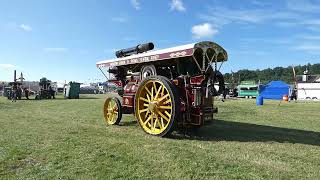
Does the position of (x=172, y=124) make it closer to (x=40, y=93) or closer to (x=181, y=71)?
(x=181, y=71)

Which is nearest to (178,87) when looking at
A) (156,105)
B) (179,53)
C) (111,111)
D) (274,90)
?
(156,105)

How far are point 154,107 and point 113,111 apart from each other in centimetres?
344

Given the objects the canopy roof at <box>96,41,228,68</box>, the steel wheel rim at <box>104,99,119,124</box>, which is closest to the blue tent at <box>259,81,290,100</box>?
the steel wheel rim at <box>104,99,119,124</box>

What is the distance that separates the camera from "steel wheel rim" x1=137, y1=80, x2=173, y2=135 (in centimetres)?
1119

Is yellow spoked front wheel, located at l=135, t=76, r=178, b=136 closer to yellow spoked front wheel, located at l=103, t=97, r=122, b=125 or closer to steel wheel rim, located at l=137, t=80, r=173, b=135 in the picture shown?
steel wheel rim, located at l=137, t=80, r=173, b=135

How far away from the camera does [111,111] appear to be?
48.0ft

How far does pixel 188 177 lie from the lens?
677 centimetres

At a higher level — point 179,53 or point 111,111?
point 179,53

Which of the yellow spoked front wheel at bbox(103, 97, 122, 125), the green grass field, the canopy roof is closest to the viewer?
the green grass field

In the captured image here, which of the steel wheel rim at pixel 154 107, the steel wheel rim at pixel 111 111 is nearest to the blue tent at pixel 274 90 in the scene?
the steel wheel rim at pixel 111 111

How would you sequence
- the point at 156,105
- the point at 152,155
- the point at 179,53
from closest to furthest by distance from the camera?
the point at 152,155 < the point at 179,53 < the point at 156,105

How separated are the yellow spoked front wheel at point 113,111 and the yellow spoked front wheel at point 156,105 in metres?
2.03

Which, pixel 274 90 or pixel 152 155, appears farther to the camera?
pixel 274 90

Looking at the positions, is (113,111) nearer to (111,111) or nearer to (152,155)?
(111,111)
